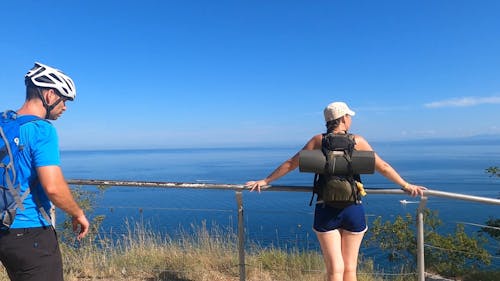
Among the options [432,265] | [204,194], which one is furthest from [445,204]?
[432,265]

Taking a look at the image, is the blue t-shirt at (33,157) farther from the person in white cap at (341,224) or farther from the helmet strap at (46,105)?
the person in white cap at (341,224)

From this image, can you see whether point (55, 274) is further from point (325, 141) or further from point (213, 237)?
point (213, 237)

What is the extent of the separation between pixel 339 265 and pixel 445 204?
42992mm

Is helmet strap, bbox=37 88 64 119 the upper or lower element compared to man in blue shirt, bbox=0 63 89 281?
upper

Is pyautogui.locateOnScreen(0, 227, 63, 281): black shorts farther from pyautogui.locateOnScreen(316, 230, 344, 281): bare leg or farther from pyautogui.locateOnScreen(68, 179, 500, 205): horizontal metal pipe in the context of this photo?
pyautogui.locateOnScreen(316, 230, 344, 281): bare leg

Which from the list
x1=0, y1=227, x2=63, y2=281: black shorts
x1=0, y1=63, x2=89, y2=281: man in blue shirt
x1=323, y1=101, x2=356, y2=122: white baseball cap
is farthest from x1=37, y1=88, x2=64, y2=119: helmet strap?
x1=323, y1=101, x2=356, y2=122: white baseball cap

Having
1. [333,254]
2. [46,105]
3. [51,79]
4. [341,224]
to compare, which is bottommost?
[333,254]

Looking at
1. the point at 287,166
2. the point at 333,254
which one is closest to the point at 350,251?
the point at 333,254

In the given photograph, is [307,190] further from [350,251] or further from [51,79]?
[51,79]

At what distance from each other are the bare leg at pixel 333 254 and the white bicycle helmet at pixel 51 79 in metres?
1.97

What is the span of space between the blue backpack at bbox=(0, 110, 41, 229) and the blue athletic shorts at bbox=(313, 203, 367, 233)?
6.43 ft

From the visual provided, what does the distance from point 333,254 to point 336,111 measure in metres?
1.07

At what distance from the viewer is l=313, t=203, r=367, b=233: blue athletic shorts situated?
2705mm

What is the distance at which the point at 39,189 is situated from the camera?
6.35ft
